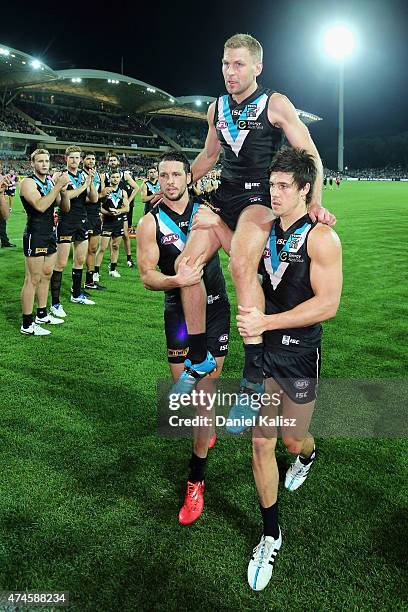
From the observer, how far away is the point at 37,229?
730 centimetres

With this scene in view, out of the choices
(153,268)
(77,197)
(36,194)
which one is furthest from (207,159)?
(77,197)

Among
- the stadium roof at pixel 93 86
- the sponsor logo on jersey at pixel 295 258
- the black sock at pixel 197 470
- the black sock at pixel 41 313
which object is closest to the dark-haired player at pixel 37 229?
the black sock at pixel 41 313

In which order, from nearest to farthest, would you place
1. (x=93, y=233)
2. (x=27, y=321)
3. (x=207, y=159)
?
(x=207, y=159)
(x=27, y=321)
(x=93, y=233)

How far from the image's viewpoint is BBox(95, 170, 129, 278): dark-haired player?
1116 centimetres

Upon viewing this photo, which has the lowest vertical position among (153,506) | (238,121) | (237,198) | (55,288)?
(153,506)

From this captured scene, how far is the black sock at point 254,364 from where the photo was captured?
310 cm

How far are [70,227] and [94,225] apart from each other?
157cm

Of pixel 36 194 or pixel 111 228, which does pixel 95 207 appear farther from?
pixel 36 194

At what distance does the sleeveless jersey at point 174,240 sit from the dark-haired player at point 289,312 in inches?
32.2

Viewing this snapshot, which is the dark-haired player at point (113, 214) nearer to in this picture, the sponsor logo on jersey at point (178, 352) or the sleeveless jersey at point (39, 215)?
the sleeveless jersey at point (39, 215)

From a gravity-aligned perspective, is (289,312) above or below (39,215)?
below

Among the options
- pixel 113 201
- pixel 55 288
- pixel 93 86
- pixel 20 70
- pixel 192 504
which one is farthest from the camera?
pixel 93 86

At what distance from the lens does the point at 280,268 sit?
308 centimetres

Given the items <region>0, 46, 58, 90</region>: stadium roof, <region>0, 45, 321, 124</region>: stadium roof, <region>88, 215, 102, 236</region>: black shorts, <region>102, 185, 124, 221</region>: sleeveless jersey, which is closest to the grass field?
<region>88, 215, 102, 236</region>: black shorts
